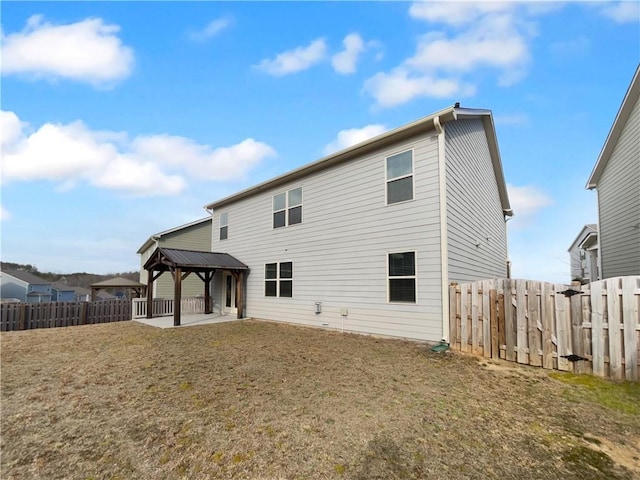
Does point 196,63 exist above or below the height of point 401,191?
above

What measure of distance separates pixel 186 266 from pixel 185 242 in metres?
11.1

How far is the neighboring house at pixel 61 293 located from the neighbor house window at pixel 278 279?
35.5 meters

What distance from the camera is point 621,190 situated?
11008mm

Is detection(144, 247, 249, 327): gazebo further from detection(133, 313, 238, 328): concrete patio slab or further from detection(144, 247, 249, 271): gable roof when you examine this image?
detection(133, 313, 238, 328): concrete patio slab

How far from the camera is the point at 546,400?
427cm

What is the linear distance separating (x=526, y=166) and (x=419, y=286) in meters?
8.57

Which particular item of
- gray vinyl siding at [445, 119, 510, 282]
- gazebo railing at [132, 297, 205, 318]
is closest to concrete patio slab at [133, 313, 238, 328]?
gazebo railing at [132, 297, 205, 318]

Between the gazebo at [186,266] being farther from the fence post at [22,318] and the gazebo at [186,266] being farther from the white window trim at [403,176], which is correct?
the white window trim at [403,176]

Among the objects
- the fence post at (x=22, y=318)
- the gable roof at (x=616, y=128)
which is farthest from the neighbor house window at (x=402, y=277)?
the fence post at (x=22, y=318)

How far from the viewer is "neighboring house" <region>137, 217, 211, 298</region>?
70.5ft

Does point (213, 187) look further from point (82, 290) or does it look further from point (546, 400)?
point (82, 290)

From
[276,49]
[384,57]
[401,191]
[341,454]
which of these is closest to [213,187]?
[276,49]

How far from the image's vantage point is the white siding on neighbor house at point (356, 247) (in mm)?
7891

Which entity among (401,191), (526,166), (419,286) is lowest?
(419,286)
